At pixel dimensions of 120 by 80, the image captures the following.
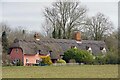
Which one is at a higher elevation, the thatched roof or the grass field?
the thatched roof

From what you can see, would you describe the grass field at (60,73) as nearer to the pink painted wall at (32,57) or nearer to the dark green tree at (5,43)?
the dark green tree at (5,43)

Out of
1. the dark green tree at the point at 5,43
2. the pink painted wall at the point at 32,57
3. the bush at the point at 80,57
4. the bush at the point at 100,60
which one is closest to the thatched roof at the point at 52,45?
the pink painted wall at the point at 32,57

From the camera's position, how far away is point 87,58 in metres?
50.7

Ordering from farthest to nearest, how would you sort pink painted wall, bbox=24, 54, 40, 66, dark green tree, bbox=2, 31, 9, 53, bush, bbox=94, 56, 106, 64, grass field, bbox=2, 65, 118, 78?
1. pink painted wall, bbox=24, 54, 40, 66
2. dark green tree, bbox=2, 31, 9, 53
3. bush, bbox=94, 56, 106, 64
4. grass field, bbox=2, 65, 118, 78

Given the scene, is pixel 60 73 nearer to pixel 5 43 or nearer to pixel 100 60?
pixel 100 60

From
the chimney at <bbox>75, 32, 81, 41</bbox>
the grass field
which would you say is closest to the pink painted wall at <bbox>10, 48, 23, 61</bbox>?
the chimney at <bbox>75, 32, 81, 41</bbox>

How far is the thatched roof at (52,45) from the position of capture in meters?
53.5

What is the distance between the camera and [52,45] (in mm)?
56875

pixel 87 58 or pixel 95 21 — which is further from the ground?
pixel 95 21

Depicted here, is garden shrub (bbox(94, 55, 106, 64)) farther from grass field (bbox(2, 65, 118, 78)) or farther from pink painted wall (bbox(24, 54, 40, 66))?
grass field (bbox(2, 65, 118, 78))

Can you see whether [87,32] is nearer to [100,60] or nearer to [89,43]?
[89,43]

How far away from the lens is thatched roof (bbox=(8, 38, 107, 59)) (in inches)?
2106

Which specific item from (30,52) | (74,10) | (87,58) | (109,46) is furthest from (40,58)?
(109,46)

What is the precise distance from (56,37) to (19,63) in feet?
41.8
